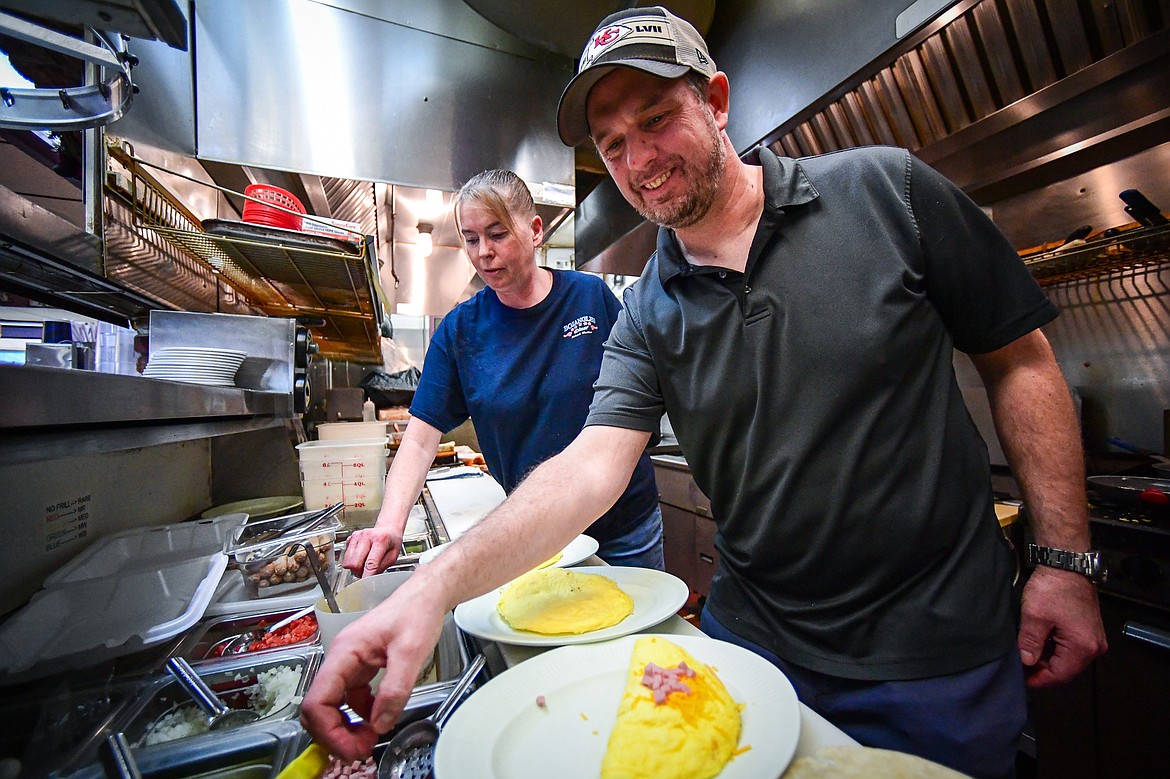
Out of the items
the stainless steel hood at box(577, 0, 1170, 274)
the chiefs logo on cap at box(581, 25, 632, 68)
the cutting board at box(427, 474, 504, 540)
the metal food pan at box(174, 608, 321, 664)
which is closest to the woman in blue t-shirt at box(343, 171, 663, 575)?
the cutting board at box(427, 474, 504, 540)

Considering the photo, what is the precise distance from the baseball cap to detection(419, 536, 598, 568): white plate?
1.14m

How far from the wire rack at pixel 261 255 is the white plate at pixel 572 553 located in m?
1.36

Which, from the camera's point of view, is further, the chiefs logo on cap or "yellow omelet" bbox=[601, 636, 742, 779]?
the chiefs logo on cap

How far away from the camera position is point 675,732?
589 mm

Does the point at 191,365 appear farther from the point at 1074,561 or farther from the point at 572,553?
the point at 1074,561

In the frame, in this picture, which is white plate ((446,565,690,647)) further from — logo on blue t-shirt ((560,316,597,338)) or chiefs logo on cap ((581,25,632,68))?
chiefs logo on cap ((581,25,632,68))

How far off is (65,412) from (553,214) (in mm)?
3129

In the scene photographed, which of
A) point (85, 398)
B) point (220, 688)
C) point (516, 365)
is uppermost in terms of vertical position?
point (516, 365)

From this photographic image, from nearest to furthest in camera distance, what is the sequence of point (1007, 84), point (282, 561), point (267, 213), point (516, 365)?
point (282, 561), point (516, 365), point (267, 213), point (1007, 84)

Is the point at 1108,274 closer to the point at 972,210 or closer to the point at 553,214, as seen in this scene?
the point at 972,210

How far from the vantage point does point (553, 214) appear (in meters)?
3.41

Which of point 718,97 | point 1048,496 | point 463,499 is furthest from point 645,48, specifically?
point 463,499

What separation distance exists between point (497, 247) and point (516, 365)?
1.39 feet

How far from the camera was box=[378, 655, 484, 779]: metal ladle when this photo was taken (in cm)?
63
